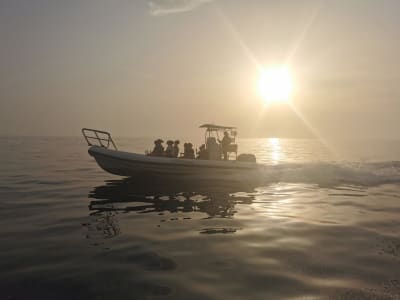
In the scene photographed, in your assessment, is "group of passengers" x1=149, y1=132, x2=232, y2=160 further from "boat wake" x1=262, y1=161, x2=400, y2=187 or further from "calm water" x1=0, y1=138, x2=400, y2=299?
"boat wake" x1=262, y1=161, x2=400, y2=187

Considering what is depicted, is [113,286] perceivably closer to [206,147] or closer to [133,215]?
[133,215]

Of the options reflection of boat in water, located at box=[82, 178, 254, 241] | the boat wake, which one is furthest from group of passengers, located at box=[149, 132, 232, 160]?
the boat wake

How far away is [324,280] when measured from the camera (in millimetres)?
6090

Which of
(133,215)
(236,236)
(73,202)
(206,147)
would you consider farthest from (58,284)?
(206,147)

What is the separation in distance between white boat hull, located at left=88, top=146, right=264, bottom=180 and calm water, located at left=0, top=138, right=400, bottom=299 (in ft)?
5.81

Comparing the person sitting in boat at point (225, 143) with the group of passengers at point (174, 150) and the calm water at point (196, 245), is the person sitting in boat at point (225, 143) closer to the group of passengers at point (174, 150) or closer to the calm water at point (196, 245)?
the group of passengers at point (174, 150)

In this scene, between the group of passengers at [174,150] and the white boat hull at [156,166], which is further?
the group of passengers at [174,150]

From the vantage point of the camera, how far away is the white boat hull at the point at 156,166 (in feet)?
58.4

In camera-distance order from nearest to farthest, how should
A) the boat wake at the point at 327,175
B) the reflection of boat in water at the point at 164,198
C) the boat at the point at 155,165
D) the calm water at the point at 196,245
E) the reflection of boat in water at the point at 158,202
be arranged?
the calm water at the point at 196,245, the reflection of boat in water at the point at 158,202, the reflection of boat in water at the point at 164,198, the boat at the point at 155,165, the boat wake at the point at 327,175

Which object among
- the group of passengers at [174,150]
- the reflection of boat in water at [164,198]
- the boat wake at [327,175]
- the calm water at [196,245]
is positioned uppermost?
the group of passengers at [174,150]

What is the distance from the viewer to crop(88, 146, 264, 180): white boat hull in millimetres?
17797

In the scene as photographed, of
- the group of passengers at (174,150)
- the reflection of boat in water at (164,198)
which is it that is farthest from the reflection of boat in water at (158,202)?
the group of passengers at (174,150)

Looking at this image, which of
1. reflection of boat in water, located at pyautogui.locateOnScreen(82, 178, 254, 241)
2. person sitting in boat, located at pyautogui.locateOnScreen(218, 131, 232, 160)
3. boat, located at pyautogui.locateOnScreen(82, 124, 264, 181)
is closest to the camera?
reflection of boat in water, located at pyautogui.locateOnScreen(82, 178, 254, 241)

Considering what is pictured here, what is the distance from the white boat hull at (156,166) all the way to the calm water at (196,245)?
69.7 inches
